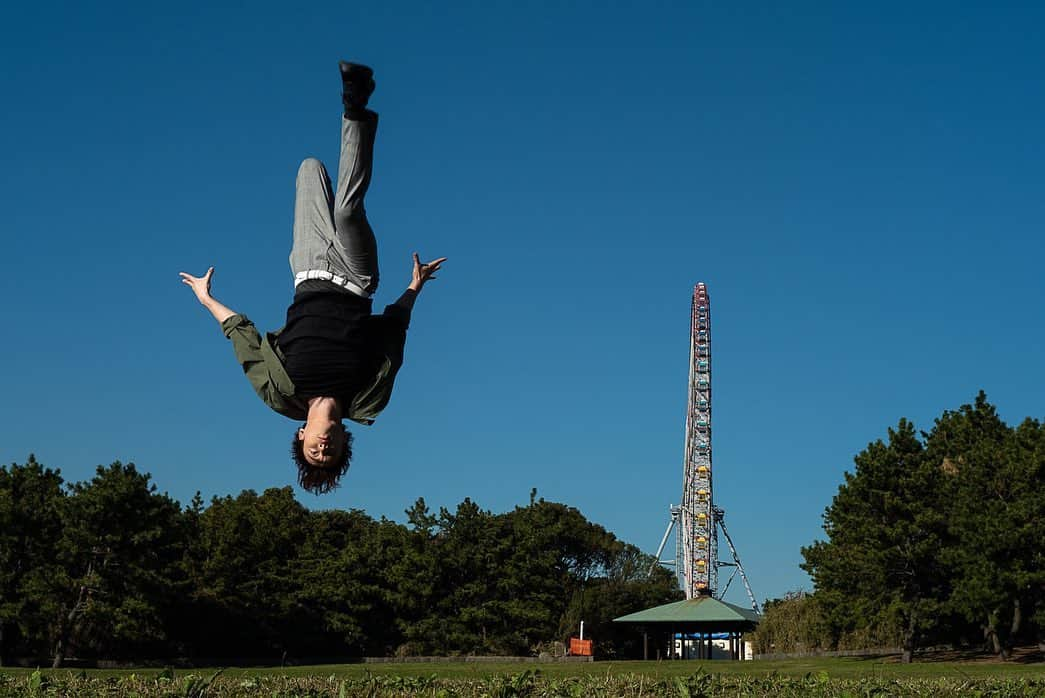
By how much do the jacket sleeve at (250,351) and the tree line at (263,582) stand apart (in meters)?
35.5

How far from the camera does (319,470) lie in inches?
292

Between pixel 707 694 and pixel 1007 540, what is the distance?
35.4 metres

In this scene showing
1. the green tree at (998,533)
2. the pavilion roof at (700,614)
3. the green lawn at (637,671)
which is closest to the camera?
the green lawn at (637,671)

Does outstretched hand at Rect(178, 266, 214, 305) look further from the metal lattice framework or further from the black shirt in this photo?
the metal lattice framework

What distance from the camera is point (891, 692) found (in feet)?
21.7

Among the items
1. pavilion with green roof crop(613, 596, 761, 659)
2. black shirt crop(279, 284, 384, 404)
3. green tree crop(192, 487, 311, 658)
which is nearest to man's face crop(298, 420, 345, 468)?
black shirt crop(279, 284, 384, 404)

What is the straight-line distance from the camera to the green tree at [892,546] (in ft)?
134

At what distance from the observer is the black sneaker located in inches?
285

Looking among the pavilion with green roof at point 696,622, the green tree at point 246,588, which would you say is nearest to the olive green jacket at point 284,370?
the green tree at point 246,588

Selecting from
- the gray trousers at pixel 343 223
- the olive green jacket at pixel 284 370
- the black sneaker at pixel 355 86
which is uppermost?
the black sneaker at pixel 355 86

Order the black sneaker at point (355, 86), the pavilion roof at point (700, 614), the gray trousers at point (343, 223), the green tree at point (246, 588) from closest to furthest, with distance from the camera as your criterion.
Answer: the black sneaker at point (355, 86)
the gray trousers at point (343, 223)
the green tree at point (246, 588)
the pavilion roof at point (700, 614)

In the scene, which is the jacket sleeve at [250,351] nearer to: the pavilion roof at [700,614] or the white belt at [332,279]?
the white belt at [332,279]

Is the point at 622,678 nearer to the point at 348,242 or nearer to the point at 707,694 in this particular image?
the point at 707,694

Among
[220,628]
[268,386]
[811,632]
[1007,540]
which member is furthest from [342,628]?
[268,386]
